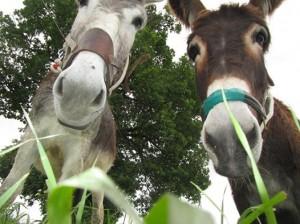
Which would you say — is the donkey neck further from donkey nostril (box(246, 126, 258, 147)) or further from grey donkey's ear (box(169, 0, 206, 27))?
grey donkey's ear (box(169, 0, 206, 27))

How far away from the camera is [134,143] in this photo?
20.6 meters

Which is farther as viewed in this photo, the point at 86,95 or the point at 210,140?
the point at 86,95

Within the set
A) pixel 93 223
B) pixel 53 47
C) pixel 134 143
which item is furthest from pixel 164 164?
pixel 93 223

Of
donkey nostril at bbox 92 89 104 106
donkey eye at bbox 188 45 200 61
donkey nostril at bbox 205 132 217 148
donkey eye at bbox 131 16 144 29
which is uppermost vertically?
donkey eye at bbox 131 16 144 29

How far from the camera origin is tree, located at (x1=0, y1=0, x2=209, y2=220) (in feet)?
63.3

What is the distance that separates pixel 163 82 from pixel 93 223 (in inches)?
641

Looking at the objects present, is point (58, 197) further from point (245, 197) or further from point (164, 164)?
point (164, 164)

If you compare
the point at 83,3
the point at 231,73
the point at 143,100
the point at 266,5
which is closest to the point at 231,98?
the point at 231,73

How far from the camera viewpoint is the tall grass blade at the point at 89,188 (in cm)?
36

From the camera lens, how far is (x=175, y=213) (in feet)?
1.17

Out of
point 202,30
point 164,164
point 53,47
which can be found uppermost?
point 53,47

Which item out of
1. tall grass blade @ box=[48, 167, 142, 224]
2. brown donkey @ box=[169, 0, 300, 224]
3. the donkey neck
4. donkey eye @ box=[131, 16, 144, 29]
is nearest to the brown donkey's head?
brown donkey @ box=[169, 0, 300, 224]

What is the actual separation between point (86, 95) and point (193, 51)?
0.75m

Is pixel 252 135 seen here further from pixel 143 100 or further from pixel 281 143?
pixel 143 100
